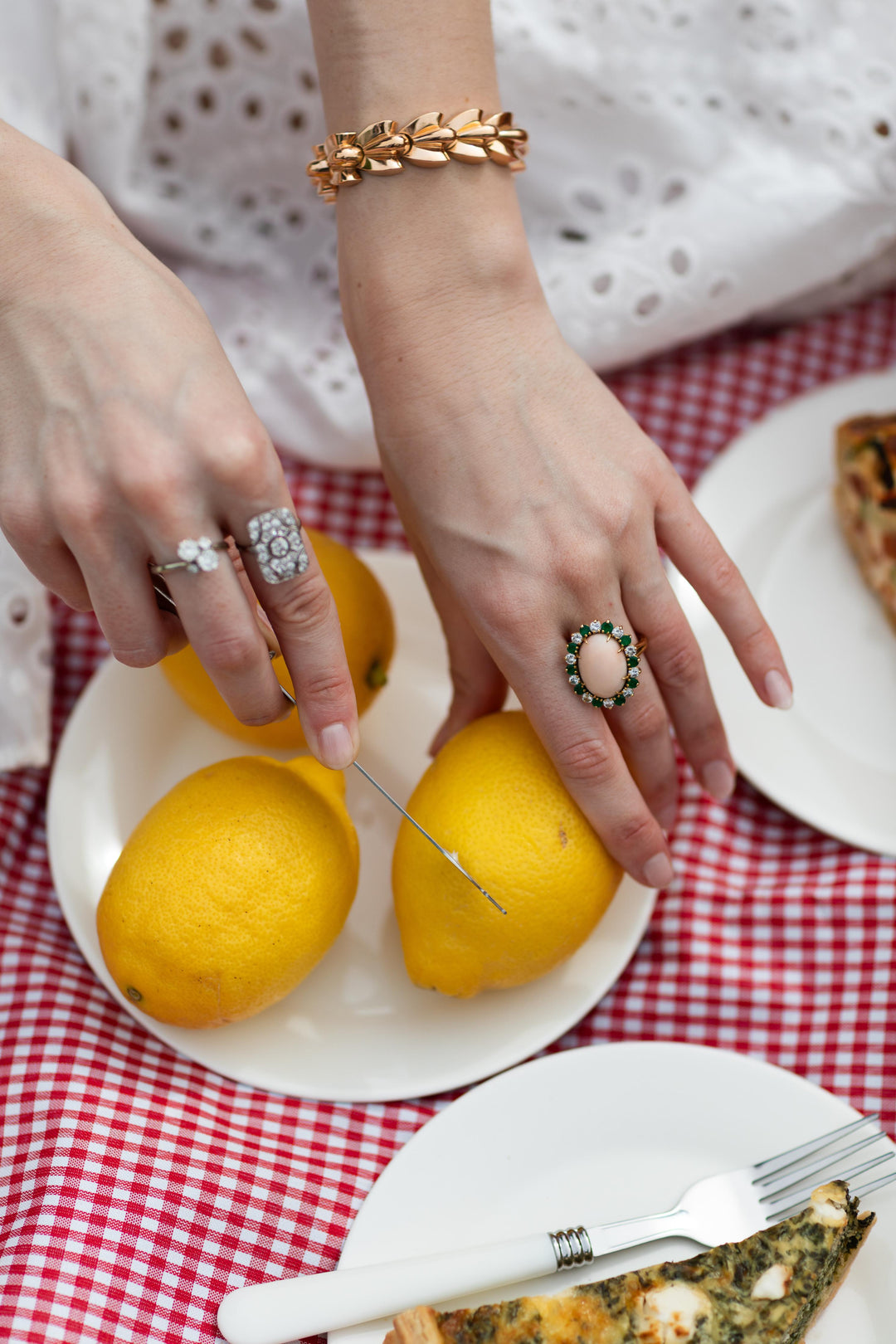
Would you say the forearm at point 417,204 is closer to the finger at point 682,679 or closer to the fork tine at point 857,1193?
the finger at point 682,679

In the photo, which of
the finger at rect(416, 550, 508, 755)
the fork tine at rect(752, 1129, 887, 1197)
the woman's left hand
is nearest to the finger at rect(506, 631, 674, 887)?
the woman's left hand

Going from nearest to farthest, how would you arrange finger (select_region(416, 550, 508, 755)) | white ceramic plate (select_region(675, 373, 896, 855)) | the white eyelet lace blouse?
finger (select_region(416, 550, 508, 755)) → white ceramic plate (select_region(675, 373, 896, 855)) → the white eyelet lace blouse

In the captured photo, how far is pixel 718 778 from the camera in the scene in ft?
3.58

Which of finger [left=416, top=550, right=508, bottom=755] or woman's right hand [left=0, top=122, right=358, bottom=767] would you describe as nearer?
woman's right hand [left=0, top=122, right=358, bottom=767]

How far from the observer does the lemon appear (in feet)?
2.90

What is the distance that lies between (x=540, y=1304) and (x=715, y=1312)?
142 millimetres

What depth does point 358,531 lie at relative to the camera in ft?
4.58

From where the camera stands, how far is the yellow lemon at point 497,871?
90cm

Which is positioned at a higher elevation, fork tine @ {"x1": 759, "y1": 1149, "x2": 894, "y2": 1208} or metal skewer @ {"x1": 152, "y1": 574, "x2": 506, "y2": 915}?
metal skewer @ {"x1": 152, "y1": 574, "x2": 506, "y2": 915}

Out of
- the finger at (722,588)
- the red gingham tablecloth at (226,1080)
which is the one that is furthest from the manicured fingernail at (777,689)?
the red gingham tablecloth at (226,1080)

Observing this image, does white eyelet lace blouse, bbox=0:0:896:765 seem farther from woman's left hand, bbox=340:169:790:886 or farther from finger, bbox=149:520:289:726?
finger, bbox=149:520:289:726

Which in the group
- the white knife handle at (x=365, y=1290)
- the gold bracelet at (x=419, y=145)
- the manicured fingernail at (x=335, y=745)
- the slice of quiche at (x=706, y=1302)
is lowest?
→ the slice of quiche at (x=706, y=1302)

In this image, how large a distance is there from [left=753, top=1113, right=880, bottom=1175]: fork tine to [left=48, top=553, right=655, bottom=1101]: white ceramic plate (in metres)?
0.21

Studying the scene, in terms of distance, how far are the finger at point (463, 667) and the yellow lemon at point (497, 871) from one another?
0.31ft
